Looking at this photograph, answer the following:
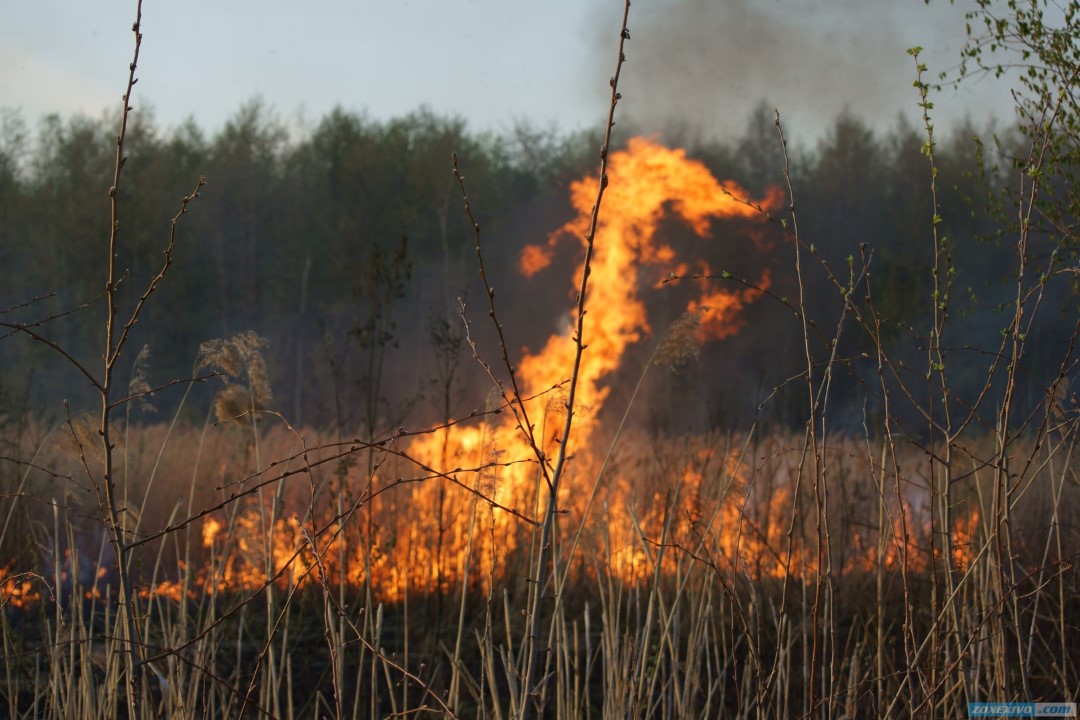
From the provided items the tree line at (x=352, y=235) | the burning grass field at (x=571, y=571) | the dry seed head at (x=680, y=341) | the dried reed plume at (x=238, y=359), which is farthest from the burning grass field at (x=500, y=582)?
the tree line at (x=352, y=235)

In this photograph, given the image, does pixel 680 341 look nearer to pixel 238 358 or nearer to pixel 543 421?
pixel 543 421

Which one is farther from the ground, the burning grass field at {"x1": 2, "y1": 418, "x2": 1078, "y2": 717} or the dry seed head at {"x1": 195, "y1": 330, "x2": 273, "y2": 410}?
the dry seed head at {"x1": 195, "y1": 330, "x2": 273, "y2": 410}

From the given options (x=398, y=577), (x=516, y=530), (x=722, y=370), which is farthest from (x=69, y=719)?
(x=722, y=370)

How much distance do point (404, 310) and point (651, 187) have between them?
16513 millimetres

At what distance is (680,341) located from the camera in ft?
8.88

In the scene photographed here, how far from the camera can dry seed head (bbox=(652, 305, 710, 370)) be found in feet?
8.71

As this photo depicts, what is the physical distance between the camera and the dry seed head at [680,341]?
2656 millimetres

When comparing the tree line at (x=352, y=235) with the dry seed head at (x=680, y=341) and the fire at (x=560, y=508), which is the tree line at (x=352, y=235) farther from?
the dry seed head at (x=680, y=341)

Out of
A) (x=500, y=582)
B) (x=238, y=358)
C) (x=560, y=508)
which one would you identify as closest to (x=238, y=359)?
(x=238, y=358)

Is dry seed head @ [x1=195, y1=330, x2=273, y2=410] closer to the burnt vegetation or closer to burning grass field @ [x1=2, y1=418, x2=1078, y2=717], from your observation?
the burnt vegetation

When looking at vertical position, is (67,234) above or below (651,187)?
above

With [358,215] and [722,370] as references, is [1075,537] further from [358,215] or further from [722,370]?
[358,215]

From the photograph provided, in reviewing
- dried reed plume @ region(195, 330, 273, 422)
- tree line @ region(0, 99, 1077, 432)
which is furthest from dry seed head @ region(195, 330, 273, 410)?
tree line @ region(0, 99, 1077, 432)

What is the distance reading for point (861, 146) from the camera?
23062 mm
